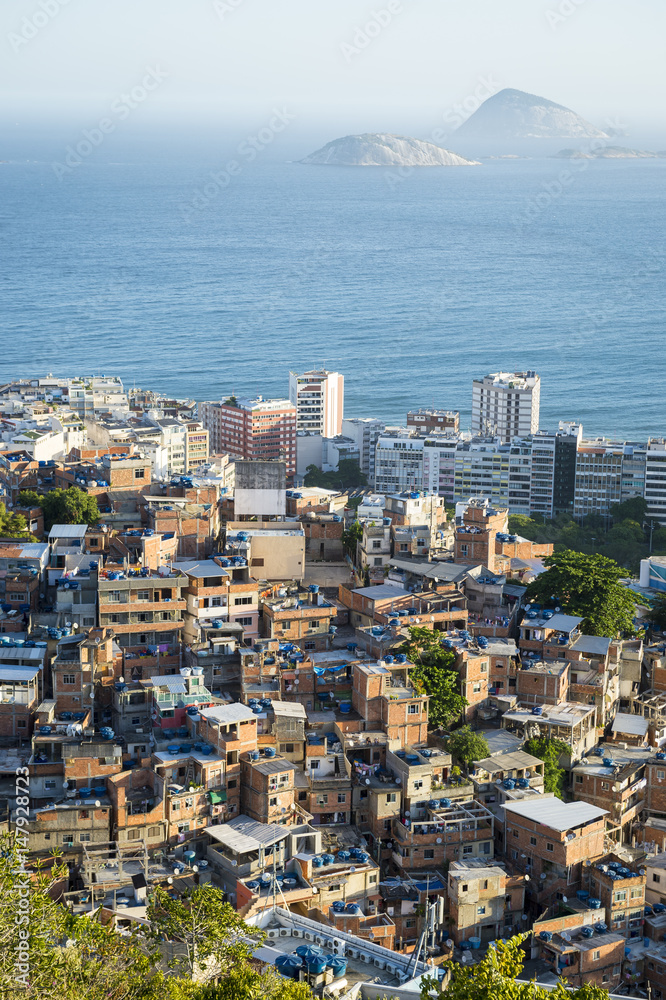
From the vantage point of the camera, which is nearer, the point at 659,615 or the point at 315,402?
the point at 659,615

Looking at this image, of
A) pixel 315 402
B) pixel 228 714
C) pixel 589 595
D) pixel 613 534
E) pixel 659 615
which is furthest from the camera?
pixel 315 402

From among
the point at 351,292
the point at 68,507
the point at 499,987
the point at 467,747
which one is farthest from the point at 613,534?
the point at 351,292

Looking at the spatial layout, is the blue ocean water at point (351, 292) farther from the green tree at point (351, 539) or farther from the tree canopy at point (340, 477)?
the green tree at point (351, 539)

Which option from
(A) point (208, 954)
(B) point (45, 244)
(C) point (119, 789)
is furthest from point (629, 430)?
(B) point (45, 244)

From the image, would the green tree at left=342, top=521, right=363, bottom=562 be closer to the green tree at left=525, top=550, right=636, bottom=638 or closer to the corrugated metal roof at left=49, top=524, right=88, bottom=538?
the green tree at left=525, top=550, right=636, bottom=638

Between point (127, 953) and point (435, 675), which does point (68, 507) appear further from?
point (127, 953)

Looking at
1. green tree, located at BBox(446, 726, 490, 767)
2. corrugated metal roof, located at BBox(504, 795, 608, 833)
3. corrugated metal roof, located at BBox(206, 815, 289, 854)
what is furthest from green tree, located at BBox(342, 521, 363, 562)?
corrugated metal roof, located at BBox(206, 815, 289, 854)

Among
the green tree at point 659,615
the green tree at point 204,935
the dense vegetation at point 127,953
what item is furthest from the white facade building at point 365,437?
the dense vegetation at point 127,953
